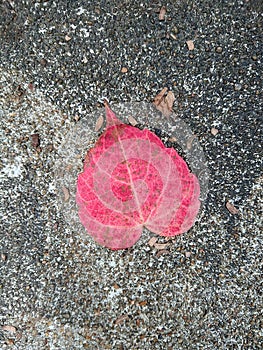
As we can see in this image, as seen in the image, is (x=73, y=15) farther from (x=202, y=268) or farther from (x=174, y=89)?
(x=202, y=268)

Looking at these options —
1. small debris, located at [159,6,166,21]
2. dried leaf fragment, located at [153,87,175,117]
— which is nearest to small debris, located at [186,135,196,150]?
dried leaf fragment, located at [153,87,175,117]

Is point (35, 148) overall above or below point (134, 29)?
below

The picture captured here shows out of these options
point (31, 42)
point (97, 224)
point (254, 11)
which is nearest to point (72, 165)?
point (97, 224)

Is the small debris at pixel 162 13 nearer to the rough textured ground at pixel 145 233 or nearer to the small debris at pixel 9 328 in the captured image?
the rough textured ground at pixel 145 233

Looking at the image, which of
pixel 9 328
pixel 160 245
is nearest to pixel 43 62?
pixel 160 245

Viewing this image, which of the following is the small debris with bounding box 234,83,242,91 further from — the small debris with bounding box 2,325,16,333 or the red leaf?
the small debris with bounding box 2,325,16,333

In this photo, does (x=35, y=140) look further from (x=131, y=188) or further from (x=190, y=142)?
(x=190, y=142)
